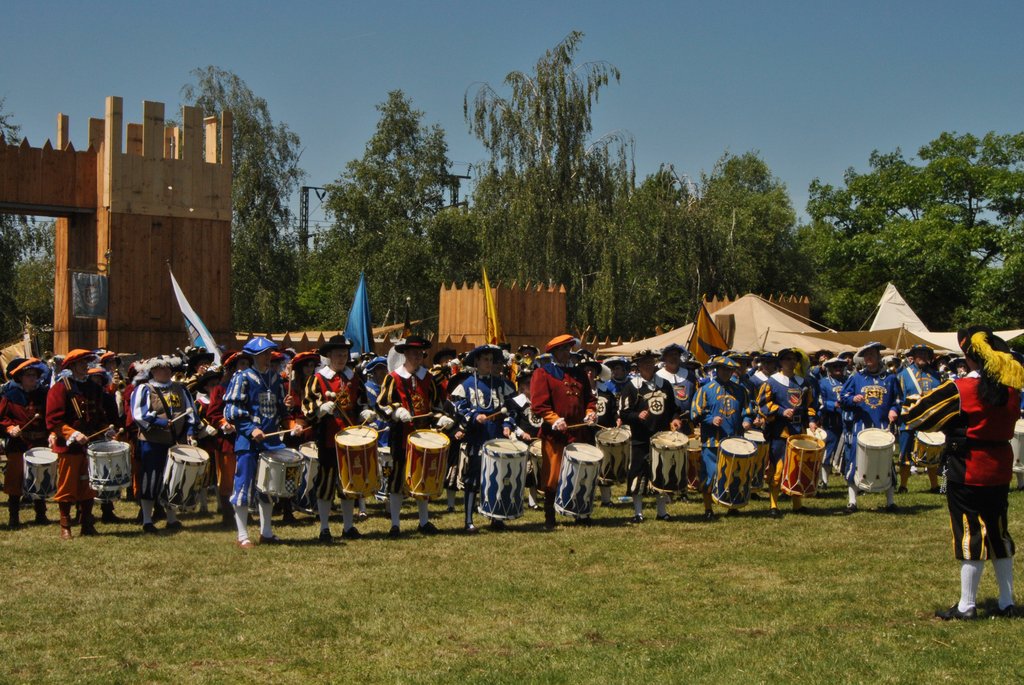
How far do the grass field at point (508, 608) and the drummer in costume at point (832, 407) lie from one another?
3230 mm

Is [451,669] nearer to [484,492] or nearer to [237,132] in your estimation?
[484,492]

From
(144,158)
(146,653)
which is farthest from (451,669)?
(144,158)

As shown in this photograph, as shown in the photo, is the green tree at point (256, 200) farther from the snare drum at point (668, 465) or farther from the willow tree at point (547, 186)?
the snare drum at point (668, 465)

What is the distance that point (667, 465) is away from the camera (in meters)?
12.8

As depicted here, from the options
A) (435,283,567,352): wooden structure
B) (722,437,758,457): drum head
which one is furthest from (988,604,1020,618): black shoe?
(435,283,567,352): wooden structure

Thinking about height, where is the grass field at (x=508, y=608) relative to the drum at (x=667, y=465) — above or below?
below

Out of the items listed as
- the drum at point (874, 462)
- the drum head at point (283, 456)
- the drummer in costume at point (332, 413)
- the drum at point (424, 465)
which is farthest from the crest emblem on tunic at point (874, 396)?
the drum head at point (283, 456)

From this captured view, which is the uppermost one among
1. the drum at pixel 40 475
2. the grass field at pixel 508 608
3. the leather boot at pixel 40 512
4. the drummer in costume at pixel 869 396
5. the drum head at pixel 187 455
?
the drummer in costume at pixel 869 396

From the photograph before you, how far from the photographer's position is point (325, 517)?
11516mm

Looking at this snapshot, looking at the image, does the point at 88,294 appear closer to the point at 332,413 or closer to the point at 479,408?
the point at 332,413

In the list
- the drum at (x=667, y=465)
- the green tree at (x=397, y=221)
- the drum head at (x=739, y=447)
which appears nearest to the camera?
the drum head at (x=739, y=447)

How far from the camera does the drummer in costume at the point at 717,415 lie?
1286 centimetres

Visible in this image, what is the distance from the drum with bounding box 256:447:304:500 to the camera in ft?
35.9

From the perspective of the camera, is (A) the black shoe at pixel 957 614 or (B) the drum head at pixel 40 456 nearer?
(A) the black shoe at pixel 957 614
